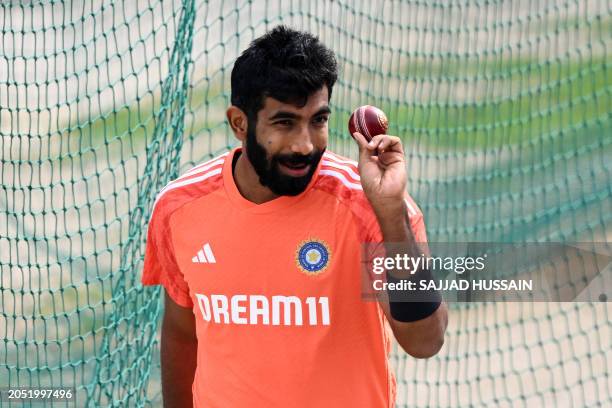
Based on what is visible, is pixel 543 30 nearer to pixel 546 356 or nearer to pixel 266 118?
pixel 546 356

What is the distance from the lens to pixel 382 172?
2.94m

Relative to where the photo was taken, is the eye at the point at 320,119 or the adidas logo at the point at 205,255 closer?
the eye at the point at 320,119

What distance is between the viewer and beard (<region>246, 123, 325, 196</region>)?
304 centimetres

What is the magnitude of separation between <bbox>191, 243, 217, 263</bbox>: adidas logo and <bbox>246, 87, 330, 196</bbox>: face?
0.93 feet

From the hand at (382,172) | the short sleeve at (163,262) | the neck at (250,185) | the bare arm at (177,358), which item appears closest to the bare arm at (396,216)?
the hand at (382,172)

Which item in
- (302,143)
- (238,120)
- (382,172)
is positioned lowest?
(382,172)

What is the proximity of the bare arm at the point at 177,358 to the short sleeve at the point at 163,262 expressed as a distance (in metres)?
0.09

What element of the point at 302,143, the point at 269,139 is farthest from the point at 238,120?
the point at 302,143

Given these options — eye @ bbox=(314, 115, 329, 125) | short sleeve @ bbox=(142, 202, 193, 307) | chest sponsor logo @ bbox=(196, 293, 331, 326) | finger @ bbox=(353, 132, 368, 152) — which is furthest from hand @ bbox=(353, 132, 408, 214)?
short sleeve @ bbox=(142, 202, 193, 307)

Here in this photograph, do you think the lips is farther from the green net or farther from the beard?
the green net

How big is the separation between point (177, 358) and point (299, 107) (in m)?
0.99

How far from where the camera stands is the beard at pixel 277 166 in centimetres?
304

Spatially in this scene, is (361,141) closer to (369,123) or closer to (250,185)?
(369,123)

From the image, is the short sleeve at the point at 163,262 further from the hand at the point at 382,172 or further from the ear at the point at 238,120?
the hand at the point at 382,172
